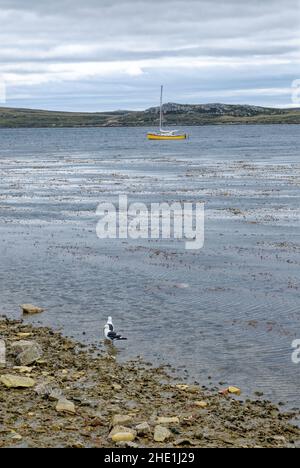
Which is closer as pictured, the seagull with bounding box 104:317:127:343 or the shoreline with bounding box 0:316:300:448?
the shoreline with bounding box 0:316:300:448

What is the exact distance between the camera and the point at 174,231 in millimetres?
39188

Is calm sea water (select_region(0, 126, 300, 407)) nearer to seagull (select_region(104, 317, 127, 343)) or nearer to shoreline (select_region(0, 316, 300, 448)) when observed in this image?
seagull (select_region(104, 317, 127, 343))

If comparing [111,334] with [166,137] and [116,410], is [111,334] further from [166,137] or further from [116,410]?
[166,137]

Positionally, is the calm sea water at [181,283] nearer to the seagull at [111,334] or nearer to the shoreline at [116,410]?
the seagull at [111,334]

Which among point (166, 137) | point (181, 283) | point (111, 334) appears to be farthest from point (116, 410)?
point (166, 137)

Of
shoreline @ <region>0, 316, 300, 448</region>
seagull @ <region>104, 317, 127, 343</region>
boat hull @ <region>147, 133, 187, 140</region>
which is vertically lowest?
shoreline @ <region>0, 316, 300, 448</region>

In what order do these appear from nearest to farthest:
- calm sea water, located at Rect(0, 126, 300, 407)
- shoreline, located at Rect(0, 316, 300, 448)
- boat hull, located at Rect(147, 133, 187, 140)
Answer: shoreline, located at Rect(0, 316, 300, 448)
calm sea water, located at Rect(0, 126, 300, 407)
boat hull, located at Rect(147, 133, 187, 140)

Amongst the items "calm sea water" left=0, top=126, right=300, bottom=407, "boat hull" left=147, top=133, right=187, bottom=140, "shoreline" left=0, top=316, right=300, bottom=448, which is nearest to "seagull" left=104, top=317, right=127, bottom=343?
"calm sea water" left=0, top=126, right=300, bottom=407

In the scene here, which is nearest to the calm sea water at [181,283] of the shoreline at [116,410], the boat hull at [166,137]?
the shoreline at [116,410]

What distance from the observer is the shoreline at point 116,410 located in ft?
45.3

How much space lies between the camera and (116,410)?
15273 mm

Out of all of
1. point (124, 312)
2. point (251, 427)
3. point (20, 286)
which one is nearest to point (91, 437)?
point (251, 427)

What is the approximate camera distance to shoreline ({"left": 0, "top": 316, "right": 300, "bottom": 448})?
1382 cm
